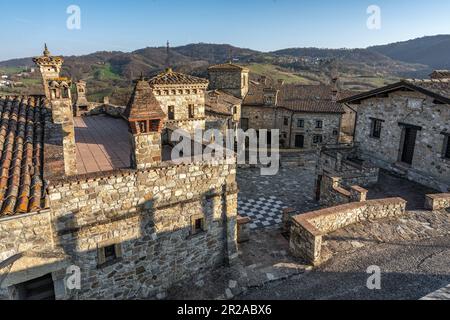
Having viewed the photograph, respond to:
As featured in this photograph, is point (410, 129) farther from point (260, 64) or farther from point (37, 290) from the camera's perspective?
point (260, 64)

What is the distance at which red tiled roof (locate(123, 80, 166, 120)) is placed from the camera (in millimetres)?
8234

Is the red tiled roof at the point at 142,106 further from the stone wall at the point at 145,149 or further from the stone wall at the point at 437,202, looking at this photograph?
the stone wall at the point at 437,202

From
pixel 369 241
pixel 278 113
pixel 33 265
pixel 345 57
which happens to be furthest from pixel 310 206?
pixel 345 57

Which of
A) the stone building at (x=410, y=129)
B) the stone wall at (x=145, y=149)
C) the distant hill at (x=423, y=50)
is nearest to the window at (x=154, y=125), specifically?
the stone wall at (x=145, y=149)

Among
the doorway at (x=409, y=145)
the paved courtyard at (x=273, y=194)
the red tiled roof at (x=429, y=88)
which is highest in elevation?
the red tiled roof at (x=429, y=88)

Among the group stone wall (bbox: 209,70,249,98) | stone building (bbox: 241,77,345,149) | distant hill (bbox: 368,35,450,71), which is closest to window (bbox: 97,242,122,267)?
stone building (bbox: 241,77,345,149)

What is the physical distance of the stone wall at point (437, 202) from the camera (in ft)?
43.4

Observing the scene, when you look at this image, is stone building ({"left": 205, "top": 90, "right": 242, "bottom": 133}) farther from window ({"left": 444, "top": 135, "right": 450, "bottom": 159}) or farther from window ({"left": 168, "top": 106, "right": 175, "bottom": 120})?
window ({"left": 444, "top": 135, "right": 450, "bottom": 159})

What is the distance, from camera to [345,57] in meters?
163

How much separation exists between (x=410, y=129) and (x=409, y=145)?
918 millimetres

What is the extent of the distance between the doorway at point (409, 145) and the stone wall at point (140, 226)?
12023 millimetres

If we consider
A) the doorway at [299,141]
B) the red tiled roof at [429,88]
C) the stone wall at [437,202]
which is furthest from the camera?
the doorway at [299,141]

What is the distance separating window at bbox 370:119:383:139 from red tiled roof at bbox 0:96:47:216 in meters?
Answer: 17.9
